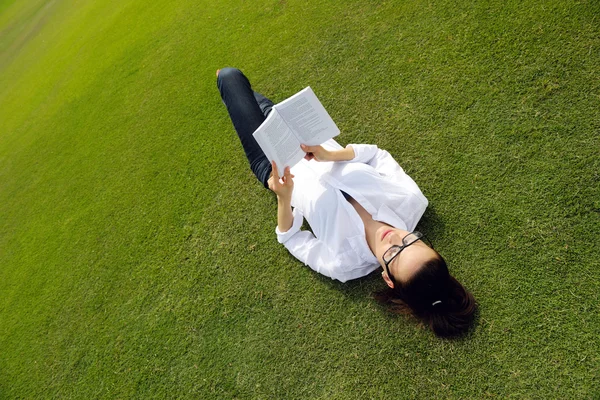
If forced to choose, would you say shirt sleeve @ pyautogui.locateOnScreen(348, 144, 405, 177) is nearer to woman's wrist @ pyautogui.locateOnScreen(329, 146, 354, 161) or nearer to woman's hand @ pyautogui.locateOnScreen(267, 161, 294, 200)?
woman's wrist @ pyautogui.locateOnScreen(329, 146, 354, 161)

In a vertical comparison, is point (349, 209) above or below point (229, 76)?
below

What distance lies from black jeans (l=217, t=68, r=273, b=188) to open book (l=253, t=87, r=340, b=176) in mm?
432

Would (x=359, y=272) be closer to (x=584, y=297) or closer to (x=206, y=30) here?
(x=584, y=297)

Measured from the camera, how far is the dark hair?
192 cm

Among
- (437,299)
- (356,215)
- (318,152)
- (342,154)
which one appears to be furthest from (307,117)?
(437,299)

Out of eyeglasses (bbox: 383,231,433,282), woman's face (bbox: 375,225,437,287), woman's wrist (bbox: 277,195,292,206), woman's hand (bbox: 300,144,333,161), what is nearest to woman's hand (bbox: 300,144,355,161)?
woman's hand (bbox: 300,144,333,161)

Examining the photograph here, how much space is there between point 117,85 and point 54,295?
11.4 ft

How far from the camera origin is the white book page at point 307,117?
2262 millimetres

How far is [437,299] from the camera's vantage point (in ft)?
6.68

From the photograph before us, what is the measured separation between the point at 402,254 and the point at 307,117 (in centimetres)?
113

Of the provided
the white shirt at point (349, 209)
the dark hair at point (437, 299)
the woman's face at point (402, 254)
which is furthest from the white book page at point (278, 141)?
the dark hair at point (437, 299)

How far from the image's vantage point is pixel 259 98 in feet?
10.1

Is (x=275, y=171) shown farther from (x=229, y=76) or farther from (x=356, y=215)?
(x=229, y=76)

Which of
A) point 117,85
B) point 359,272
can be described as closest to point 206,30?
point 117,85
